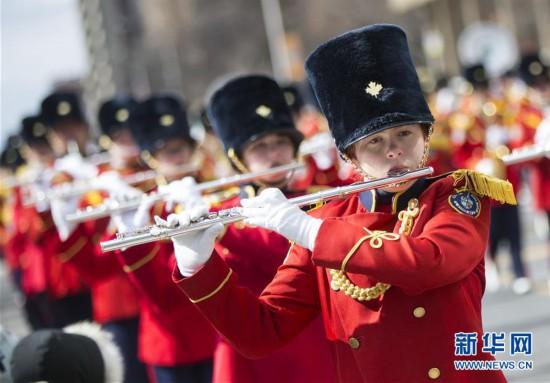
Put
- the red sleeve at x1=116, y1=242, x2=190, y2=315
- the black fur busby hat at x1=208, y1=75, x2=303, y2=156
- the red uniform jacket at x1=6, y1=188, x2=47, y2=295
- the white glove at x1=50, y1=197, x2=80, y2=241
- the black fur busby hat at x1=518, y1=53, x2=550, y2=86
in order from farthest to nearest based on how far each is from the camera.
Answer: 1. the black fur busby hat at x1=518, y1=53, x2=550, y2=86
2. the red uniform jacket at x1=6, y1=188, x2=47, y2=295
3. the white glove at x1=50, y1=197, x2=80, y2=241
4. the red sleeve at x1=116, y1=242, x2=190, y2=315
5. the black fur busby hat at x1=208, y1=75, x2=303, y2=156

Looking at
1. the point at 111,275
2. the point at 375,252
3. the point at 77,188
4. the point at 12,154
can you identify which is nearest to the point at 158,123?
the point at 77,188

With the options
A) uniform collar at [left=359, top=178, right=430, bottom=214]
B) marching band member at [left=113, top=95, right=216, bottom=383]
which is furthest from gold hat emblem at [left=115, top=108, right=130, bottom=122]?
uniform collar at [left=359, top=178, right=430, bottom=214]

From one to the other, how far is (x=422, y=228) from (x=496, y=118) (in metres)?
8.17

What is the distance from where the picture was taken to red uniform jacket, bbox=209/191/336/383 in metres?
4.23

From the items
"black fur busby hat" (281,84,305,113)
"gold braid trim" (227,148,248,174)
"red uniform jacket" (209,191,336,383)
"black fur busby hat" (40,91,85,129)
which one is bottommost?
"red uniform jacket" (209,191,336,383)

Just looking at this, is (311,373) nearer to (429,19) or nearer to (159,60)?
(429,19)

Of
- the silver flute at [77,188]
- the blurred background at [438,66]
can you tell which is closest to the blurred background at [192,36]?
the blurred background at [438,66]

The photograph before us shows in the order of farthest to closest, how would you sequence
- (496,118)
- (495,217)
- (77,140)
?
(496,118) → (495,217) → (77,140)

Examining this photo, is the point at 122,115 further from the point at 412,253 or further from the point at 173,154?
the point at 412,253

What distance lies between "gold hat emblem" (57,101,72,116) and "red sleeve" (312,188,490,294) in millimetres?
6369

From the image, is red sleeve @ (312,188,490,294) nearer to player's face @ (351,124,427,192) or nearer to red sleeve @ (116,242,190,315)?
player's face @ (351,124,427,192)

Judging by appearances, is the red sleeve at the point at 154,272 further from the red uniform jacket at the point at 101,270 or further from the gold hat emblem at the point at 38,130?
the gold hat emblem at the point at 38,130

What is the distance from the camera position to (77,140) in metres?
8.74

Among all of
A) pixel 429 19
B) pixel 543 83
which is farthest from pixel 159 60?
pixel 543 83
